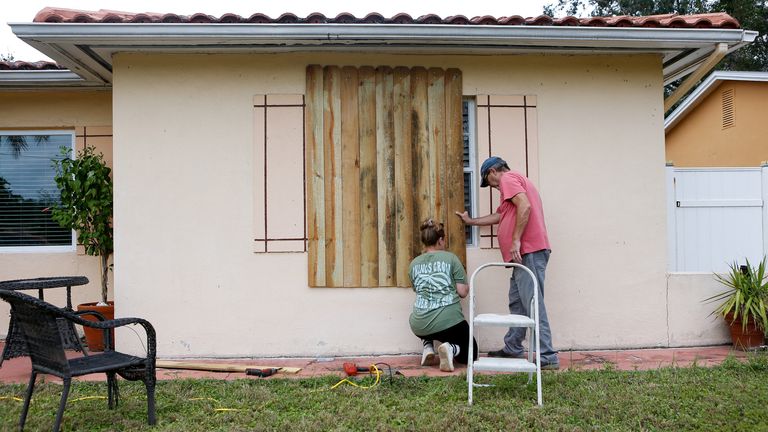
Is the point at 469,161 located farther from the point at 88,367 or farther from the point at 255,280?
the point at 88,367

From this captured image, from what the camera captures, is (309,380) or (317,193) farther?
(317,193)

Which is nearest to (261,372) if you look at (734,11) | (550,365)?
(550,365)

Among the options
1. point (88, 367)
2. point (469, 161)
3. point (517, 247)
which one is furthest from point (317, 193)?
point (88, 367)

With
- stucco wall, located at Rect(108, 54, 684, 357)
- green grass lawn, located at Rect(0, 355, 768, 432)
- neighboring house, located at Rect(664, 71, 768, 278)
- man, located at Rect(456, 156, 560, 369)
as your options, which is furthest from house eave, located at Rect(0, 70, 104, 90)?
neighboring house, located at Rect(664, 71, 768, 278)

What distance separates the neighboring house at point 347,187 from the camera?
570 centimetres

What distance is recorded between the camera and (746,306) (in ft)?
18.2

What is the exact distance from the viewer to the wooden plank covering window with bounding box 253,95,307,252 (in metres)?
5.72

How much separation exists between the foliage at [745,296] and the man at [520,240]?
1.89 meters

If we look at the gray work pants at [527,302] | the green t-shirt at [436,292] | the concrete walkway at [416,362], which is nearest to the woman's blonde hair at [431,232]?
the green t-shirt at [436,292]

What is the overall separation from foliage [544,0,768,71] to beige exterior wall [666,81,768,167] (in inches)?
314

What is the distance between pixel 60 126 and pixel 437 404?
5327mm

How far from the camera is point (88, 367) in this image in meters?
3.61

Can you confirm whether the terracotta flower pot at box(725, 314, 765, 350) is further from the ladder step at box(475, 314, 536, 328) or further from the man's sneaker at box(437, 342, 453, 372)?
the man's sneaker at box(437, 342, 453, 372)

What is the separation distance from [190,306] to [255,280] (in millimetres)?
642
